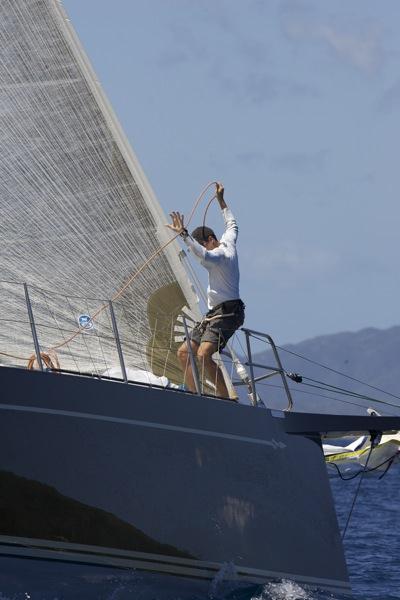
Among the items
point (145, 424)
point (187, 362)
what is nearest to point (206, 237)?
point (187, 362)

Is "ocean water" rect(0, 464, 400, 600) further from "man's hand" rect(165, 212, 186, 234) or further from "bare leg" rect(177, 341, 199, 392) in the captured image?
"man's hand" rect(165, 212, 186, 234)

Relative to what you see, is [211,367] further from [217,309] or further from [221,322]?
[217,309]

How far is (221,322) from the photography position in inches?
480

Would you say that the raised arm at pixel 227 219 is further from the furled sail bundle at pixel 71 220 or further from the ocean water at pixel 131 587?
the ocean water at pixel 131 587

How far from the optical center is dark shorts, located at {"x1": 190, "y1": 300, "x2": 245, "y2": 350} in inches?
A: 479

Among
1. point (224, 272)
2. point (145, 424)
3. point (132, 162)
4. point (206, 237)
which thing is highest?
point (132, 162)

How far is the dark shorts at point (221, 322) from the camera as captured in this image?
12164mm

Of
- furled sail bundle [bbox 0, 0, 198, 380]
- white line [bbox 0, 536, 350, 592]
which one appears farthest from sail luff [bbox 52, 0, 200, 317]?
white line [bbox 0, 536, 350, 592]

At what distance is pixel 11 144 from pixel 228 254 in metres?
2.19

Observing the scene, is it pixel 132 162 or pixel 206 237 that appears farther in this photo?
pixel 132 162

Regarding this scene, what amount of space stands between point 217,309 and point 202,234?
0.66 metres

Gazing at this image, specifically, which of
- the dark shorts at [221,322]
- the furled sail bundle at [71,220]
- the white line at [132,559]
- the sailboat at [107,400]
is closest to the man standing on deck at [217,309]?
the dark shorts at [221,322]

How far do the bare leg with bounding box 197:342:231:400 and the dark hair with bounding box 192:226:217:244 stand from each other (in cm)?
90

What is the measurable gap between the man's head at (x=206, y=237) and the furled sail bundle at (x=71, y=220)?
48 cm
